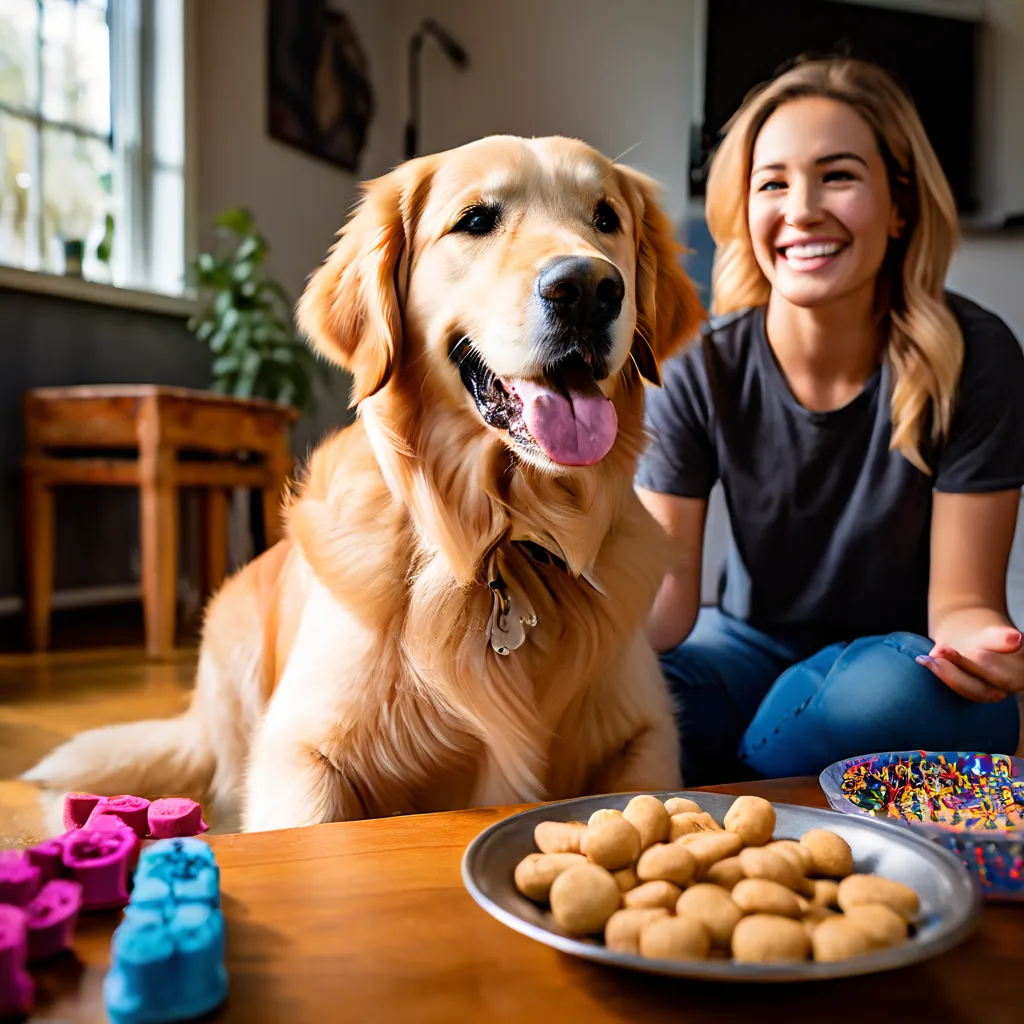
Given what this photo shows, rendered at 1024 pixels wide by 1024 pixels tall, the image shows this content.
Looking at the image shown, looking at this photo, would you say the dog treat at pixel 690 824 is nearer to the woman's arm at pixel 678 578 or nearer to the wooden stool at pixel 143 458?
the woman's arm at pixel 678 578

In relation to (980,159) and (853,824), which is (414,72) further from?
(853,824)

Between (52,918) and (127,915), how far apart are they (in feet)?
0.16

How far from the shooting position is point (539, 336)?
1.03 meters

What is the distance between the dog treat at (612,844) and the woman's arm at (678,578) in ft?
3.08

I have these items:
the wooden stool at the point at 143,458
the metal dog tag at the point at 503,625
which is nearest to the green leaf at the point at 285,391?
the wooden stool at the point at 143,458

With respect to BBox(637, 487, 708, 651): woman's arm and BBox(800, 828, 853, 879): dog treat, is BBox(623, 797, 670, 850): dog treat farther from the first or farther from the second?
BBox(637, 487, 708, 651): woman's arm

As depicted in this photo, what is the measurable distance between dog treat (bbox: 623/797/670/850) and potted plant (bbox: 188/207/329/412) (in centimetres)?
315

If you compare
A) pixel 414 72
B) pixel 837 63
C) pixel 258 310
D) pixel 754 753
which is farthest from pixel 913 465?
pixel 414 72

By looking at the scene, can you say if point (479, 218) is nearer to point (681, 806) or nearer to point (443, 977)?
point (681, 806)

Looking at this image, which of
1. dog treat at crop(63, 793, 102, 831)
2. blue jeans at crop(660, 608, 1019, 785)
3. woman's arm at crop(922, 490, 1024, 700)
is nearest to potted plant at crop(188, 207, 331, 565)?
blue jeans at crop(660, 608, 1019, 785)

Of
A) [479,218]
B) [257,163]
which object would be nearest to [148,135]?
[257,163]

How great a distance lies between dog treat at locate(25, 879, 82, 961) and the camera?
562 millimetres

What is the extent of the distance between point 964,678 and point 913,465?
0.37 metres

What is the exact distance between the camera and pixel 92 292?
3.39 m
